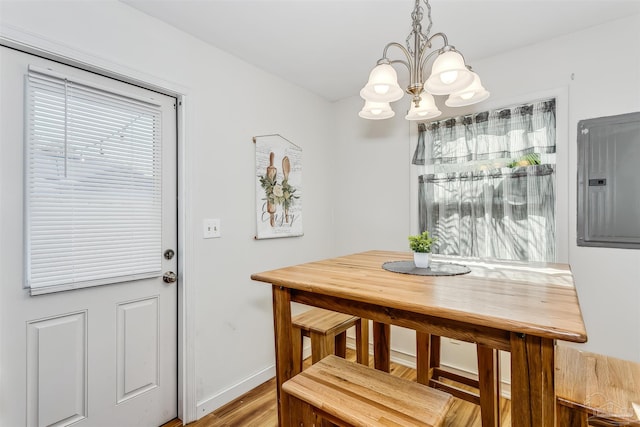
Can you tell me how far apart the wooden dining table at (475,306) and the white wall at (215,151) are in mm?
805

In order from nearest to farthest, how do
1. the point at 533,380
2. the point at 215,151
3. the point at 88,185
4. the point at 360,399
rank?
the point at 533,380, the point at 360,399, the point at 88,185, the point at 215,151

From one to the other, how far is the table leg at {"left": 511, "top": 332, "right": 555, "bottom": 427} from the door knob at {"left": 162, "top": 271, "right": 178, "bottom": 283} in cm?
180

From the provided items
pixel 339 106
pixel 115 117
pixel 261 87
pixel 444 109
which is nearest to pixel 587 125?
pixel 444 109

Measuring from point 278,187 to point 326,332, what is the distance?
1258mm

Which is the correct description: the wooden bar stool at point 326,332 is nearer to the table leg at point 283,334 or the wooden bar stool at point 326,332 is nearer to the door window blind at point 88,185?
the table leg at point 283,334

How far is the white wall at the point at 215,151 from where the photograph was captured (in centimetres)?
155

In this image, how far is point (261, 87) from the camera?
2395 millimetres

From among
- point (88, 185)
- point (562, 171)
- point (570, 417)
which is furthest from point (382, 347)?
point (88, 185)

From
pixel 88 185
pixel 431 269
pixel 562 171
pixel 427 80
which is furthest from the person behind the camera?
pixel 562 171

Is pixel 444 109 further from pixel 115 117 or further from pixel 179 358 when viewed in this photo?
pixel 179 358

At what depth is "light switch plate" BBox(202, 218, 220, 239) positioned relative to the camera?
1991mm

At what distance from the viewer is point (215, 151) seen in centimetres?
206

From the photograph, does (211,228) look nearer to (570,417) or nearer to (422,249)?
(422,249)

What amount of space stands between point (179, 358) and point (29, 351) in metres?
0.74
